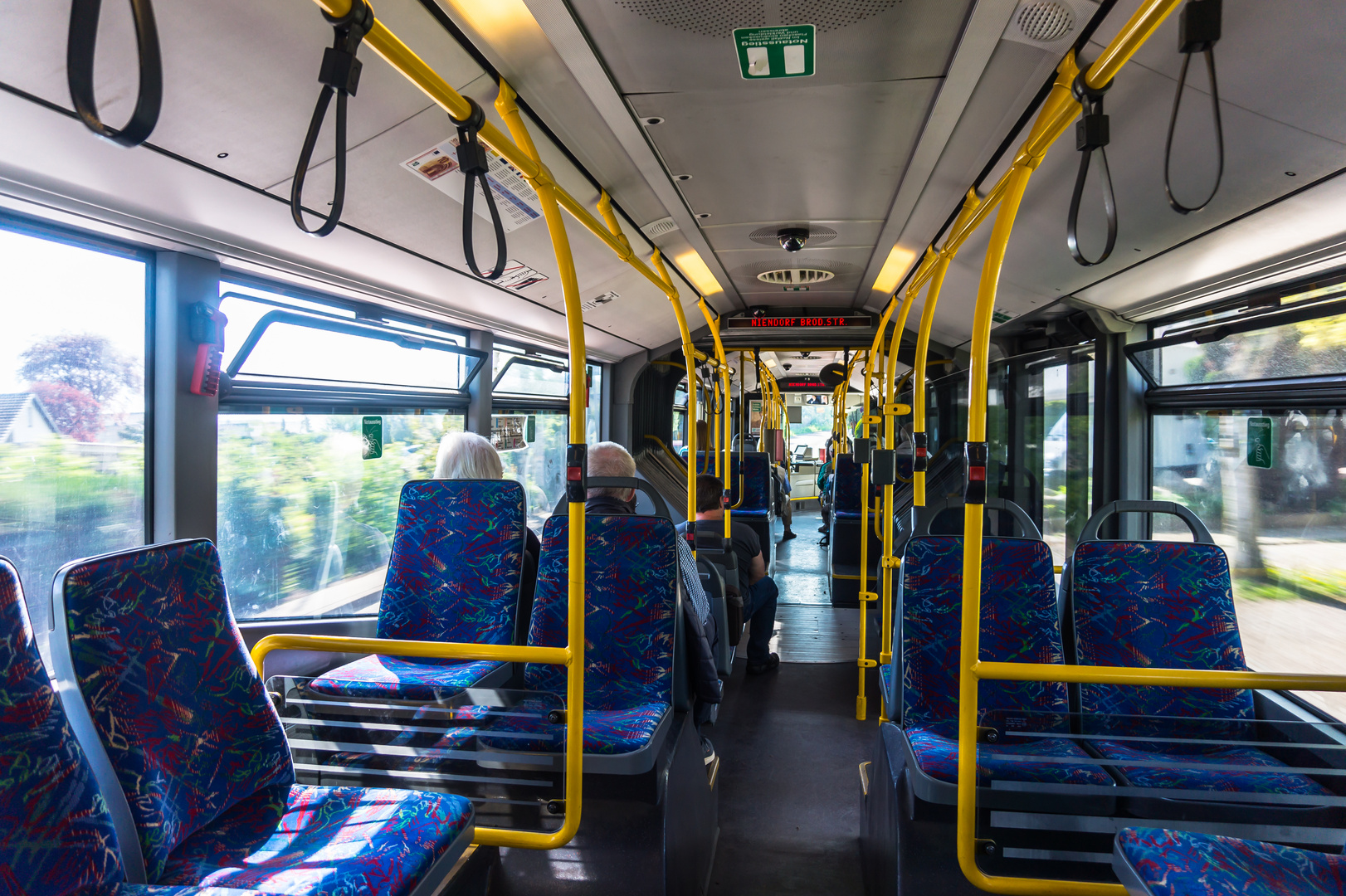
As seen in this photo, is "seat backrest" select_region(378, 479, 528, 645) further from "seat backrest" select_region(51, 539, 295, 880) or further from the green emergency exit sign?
the green emergency exit sign

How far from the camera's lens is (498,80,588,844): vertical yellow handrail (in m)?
1.69

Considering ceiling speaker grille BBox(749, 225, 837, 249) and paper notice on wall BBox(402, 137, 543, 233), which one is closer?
paper notice on wall BBox(402, 137, 543, 233)

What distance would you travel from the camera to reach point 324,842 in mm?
1510

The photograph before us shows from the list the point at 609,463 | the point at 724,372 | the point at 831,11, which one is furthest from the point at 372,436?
the point at 831,11

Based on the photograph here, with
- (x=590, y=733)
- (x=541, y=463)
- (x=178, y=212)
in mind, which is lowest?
(x=590, y=733)

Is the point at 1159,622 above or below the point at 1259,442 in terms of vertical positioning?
below

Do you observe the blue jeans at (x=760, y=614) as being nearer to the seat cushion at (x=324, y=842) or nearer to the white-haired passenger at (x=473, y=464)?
the white-haired passenger at (x=473, y=464)

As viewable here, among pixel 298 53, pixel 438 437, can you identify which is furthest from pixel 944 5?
pixel 438 437

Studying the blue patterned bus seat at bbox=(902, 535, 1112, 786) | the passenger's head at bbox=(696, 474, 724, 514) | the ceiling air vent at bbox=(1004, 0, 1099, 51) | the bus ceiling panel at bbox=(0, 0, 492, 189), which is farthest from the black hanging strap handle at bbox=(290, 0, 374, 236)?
the passenger's head at bbox=(696, 474, 724, 514)

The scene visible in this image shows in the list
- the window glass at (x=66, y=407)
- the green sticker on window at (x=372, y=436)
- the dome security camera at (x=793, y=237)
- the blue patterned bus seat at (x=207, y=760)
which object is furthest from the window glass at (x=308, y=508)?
the dome security camera at (x=793, y=237)

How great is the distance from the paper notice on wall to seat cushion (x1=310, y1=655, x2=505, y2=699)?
159cm

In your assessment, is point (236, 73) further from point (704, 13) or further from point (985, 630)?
point (985, 630)

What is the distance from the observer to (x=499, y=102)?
200cm

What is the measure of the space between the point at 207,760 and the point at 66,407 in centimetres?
130
